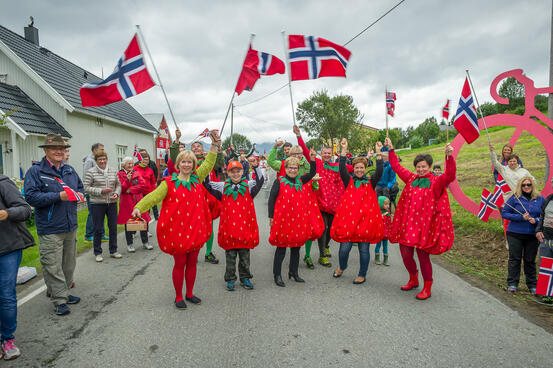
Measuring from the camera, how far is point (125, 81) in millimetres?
4844

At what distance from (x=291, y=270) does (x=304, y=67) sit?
3458 mm

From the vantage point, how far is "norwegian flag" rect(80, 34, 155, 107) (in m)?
4.77

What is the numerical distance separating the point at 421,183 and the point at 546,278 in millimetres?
1802

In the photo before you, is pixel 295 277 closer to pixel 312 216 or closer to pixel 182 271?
pixel 312 216

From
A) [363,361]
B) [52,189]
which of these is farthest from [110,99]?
[363,361]

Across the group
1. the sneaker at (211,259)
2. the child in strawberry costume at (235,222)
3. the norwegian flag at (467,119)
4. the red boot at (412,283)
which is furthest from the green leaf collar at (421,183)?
the sneaker at (211,259)

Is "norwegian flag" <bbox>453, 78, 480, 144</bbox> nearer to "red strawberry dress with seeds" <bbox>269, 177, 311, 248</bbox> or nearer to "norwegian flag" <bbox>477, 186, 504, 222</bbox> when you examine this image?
"norwegian flag" <bbox>477, 186, 504, 222</bbox>

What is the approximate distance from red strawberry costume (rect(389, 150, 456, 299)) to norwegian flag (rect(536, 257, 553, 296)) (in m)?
1.07

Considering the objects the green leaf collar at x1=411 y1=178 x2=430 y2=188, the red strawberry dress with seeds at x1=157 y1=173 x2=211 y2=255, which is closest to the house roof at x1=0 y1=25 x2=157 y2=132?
the red strawberry dress with seeds at x1=157 y1=173 x2=211 y2=255

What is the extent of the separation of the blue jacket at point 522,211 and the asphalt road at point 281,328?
3.45ft

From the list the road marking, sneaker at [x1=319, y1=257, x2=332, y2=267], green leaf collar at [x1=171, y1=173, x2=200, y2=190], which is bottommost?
the road marking

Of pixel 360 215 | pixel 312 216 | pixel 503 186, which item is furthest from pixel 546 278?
pixel 312 216

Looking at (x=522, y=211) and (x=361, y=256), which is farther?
(x=361, y=256)

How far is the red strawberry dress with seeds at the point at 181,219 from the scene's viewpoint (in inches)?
146
